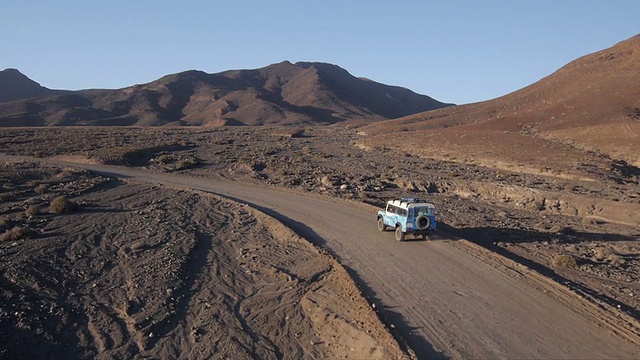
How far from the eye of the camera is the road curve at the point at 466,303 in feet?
40.6

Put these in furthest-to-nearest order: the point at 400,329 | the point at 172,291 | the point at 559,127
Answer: the point at 559,127 → the point at 172,291 → the point at 400,329

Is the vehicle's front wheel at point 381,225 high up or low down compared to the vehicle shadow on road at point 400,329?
up

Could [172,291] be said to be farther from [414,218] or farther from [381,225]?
[381,225]

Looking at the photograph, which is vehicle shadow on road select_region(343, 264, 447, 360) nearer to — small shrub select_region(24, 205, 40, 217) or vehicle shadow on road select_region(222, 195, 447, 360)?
vehicle shadow on road select_region(222, 195, 447, 360)

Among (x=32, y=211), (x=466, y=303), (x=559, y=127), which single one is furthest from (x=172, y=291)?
(x=559, y=127)

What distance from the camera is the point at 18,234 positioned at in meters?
21.5

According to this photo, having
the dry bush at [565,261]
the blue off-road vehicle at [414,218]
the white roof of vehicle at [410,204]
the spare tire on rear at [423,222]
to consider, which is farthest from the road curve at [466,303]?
the dry bush at [565,261]

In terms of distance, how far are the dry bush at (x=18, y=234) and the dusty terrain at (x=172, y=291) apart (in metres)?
0.04

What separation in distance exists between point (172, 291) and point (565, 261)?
47.8 ft

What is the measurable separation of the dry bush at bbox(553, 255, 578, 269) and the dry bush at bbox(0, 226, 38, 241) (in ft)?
71.1

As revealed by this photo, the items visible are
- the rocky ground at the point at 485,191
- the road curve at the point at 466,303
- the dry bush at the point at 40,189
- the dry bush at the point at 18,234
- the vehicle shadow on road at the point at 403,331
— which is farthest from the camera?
the dry bush at the point at 40,189

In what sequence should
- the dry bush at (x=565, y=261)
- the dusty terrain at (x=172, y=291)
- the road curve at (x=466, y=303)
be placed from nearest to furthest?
the road curve at (x=466, y=303), the dusty terrain at (x=172, y=291), the dry bush at (x=565, y=261)

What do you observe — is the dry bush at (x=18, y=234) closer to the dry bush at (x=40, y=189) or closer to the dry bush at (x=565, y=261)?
the dry bush at (x=40, y=189)

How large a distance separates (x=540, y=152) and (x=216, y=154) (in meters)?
35.3
